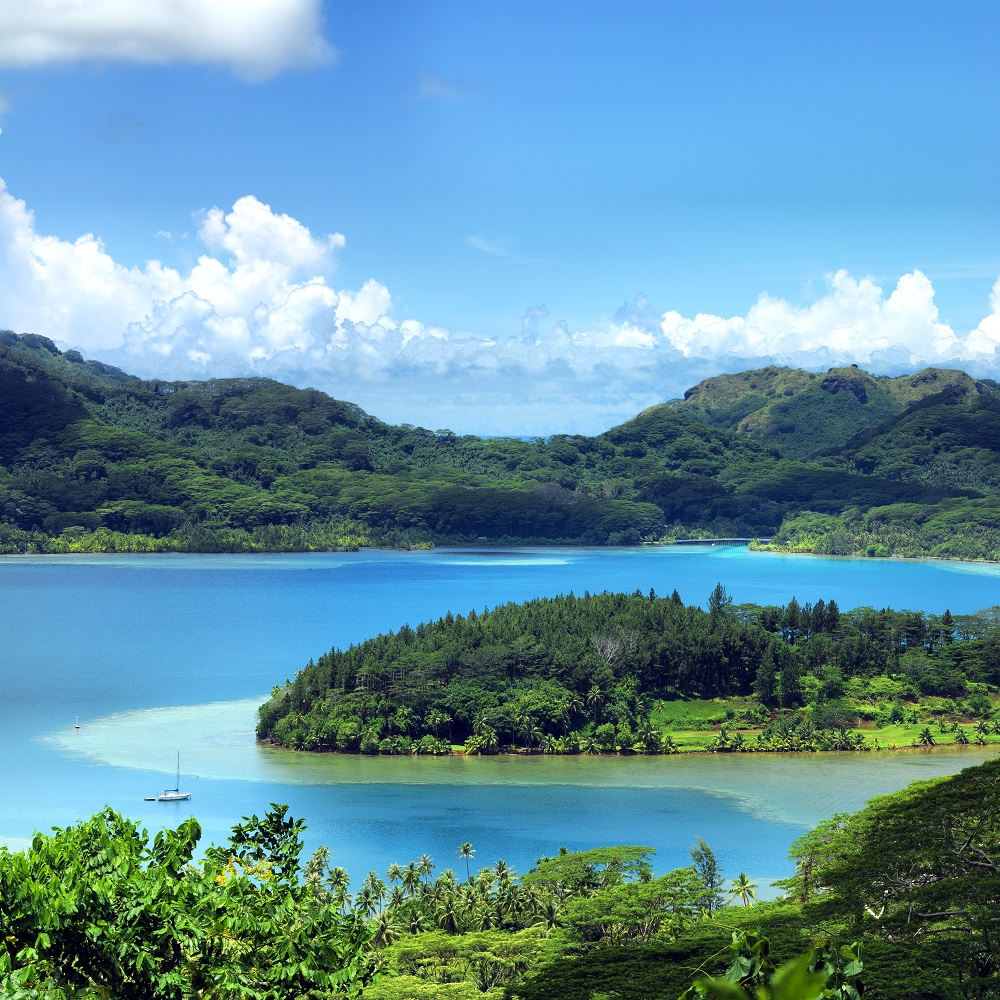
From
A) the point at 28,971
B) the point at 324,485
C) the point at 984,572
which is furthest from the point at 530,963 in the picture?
the point at 324,485

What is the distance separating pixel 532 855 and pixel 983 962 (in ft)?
70.5

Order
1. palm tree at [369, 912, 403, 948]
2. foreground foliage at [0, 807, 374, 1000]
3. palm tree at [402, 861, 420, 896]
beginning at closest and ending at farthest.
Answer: foreground foliage at [0, 807, 374, 1000], palm tree at [369, 912, 403, 948], palm tree at [402, 861, 420, 896]

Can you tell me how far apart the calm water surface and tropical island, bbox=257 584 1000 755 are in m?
1.97

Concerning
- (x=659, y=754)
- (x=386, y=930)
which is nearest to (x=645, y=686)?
(x=659, y=754)

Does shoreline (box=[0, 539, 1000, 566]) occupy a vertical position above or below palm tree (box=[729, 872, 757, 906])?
above

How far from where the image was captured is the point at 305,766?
52.6 metres

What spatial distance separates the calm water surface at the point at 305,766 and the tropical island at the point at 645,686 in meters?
1.97

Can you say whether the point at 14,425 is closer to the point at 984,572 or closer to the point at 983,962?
the point at 984,572

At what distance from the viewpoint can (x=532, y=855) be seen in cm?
4022

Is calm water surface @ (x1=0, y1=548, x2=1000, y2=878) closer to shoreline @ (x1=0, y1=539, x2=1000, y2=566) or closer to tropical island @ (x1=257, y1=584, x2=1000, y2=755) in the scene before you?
tropical island @ (x1=257, y1=584, x2=1000, y2=755)

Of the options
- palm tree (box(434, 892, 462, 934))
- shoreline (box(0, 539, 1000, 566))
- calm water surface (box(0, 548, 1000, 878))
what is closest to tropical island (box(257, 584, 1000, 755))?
calm water surface (box(0, 548, 1000, 878))

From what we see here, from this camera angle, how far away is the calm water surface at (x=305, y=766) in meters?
43.2

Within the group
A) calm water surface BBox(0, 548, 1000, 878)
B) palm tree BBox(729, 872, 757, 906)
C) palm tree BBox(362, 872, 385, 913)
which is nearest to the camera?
palm tree BBox(729, 872, 757, 906)

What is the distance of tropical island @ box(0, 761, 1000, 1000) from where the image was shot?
14156 millimetres
